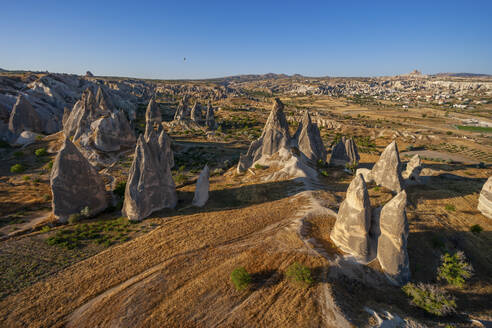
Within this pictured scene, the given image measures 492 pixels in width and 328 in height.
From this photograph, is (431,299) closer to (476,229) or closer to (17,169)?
(476,229)

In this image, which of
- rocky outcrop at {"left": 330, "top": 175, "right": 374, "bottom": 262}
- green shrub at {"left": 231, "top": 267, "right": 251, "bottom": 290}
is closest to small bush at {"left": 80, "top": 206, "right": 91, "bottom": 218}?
green shrub at {"left": 231, "top": 267, "right": 251, "bottom": 290}

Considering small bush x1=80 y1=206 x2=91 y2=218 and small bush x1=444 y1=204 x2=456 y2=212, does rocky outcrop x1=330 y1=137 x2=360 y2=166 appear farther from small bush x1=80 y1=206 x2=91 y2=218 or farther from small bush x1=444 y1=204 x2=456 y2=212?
small bush x1=80 y1=206 x2=91 y2=218

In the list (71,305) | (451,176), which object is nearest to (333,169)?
(451,176)

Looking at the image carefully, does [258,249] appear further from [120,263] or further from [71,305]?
[71,305]

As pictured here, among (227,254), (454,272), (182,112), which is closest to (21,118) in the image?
(182,112)

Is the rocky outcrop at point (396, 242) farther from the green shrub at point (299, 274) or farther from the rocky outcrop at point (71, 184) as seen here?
the rocky outcrop at point (71, 184)

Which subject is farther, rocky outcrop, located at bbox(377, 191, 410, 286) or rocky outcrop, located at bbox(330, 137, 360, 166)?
rocky outcrop, located at bbox(330, 137, 360, 166)
